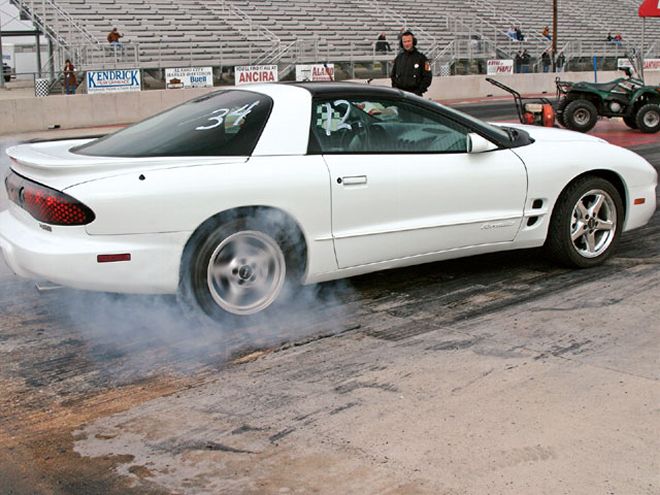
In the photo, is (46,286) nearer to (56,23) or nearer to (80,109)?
(80,109)

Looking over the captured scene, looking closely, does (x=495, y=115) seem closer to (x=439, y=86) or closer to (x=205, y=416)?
(x=439, y=86)

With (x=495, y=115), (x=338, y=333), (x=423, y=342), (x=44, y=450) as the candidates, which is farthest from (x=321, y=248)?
(x=495, y=115)

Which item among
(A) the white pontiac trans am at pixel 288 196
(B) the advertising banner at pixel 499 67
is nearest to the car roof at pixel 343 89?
(A) the white pontiac trans am at pixel 288 196

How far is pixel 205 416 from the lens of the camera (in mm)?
3602

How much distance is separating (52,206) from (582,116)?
1306 cm

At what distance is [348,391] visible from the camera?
12.6 feet

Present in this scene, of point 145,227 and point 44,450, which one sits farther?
point 145,227

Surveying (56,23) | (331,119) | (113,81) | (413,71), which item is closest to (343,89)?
(331,119)

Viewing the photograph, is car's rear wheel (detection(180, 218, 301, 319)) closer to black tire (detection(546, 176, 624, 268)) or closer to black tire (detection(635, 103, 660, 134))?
black tire (detection(546, 176, 624, 268))

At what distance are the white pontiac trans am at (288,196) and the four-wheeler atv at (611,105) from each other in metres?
10.3

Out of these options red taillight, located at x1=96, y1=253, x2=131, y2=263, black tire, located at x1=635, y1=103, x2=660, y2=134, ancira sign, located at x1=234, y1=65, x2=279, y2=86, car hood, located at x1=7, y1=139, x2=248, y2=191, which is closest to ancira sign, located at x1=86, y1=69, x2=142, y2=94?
ancira sign, located at x1=234, y1=65, x2=279, y2=86

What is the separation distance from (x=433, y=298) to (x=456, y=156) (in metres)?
0.89

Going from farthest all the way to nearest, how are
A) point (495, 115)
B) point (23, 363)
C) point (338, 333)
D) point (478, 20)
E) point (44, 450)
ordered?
point (478, 20) → point (495, 115) → point (338, 333) → point (23, 363) → point (44, 450)

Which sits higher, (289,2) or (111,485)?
(289,2)
